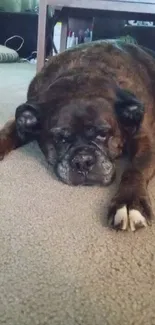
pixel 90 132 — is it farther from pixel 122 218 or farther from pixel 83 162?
pixel 122 218

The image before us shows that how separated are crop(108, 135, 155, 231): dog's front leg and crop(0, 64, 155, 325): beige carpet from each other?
3 cm

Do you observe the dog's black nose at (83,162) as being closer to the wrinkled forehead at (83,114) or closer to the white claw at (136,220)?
the wrinkled forehead at (83,114)

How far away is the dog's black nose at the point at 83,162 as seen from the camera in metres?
1.22

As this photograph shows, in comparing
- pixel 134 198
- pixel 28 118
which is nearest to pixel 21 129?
pixel 28 118

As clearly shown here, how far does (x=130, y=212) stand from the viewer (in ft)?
3.19

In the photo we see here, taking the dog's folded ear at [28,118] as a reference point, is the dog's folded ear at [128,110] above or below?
above

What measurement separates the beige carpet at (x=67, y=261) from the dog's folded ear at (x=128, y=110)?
25 centimetres

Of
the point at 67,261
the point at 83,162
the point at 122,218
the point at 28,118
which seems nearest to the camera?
the point at 67,261

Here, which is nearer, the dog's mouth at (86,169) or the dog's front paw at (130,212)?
the dog's front paw at (130,212)

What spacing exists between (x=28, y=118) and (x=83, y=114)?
224 millimetres

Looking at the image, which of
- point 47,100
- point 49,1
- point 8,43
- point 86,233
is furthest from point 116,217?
point 8,43

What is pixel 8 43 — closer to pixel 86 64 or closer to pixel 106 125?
pixel 86 64

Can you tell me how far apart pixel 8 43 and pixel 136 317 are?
4.39 metres

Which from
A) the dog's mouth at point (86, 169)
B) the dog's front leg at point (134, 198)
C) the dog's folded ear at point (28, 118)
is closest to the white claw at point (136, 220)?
the dog's front leg at point (134, 198)
